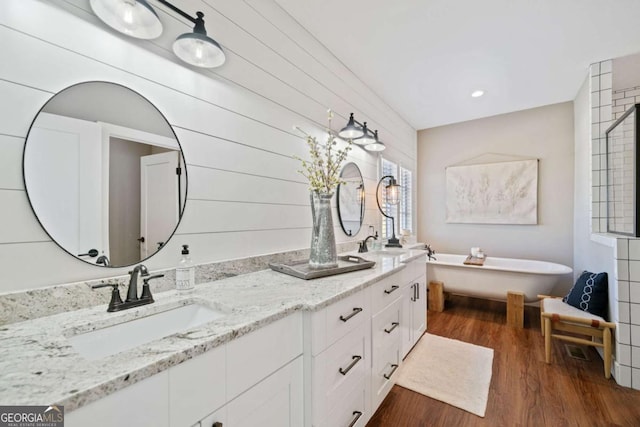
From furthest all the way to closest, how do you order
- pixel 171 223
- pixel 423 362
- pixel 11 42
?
pixel 423 362
pixel 171 223
pixel 11 42

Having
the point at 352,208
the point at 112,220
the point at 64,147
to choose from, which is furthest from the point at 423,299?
the point at 64,147

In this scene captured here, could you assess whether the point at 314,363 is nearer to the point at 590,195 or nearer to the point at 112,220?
the point at 112,220

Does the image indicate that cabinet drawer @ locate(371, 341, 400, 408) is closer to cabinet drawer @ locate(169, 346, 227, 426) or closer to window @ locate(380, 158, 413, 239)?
cabinet drawer @ locate(169, 346, 227, 426)

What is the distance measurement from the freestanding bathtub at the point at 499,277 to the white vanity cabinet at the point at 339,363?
2387 mm

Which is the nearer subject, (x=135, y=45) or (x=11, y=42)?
(x=11, y=42)

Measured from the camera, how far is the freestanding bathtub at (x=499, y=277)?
9.83 feet

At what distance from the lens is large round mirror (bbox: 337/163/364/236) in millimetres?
2551

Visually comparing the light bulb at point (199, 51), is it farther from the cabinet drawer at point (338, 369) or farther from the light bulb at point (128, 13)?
the cabinet drawer at point (338, 369)

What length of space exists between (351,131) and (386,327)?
1.60m

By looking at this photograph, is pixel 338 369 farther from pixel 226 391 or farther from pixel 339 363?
pixel 226 391

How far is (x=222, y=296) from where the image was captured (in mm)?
1160

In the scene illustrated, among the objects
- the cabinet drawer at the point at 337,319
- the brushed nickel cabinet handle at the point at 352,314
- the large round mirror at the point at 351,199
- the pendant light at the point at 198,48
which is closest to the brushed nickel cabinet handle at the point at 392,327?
the cabinet drawer at the point at 337,319

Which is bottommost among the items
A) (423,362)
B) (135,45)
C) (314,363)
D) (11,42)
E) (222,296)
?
(423,362)

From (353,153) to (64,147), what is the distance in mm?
2216
